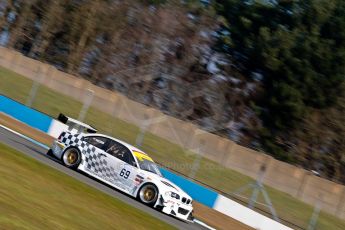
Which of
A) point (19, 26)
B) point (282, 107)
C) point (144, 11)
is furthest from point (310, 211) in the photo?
point (19, 26)

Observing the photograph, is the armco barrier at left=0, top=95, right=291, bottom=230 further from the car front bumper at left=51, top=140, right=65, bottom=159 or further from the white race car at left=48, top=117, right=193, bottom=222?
the car front bumper at left=51, top=140, right=65, bottom=159

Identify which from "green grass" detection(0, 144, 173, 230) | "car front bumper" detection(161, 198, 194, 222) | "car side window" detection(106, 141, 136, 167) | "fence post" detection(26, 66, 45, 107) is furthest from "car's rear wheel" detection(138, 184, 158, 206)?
"fence post" detection(26, 66, 45, 107)

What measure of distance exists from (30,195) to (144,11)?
43.0 m

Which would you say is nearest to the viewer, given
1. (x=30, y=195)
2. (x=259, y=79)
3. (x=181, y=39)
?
(x=30, y=195)

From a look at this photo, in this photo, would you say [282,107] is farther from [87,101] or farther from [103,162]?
[103,162]

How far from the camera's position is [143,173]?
1639cm

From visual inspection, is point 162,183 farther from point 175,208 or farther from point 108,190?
point 108,190

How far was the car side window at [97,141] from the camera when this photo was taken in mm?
17297

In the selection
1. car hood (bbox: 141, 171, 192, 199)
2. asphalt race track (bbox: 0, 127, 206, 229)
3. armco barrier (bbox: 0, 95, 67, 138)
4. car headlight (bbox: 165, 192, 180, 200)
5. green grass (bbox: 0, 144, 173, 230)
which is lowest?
green grass (bbox: 0, 144, 173, 230)

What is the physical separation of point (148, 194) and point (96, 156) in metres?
1.75

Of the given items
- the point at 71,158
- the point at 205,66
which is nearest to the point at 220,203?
the point at 71,158

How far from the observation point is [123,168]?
54.4 feet

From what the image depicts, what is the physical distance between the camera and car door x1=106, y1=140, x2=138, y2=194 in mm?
16438

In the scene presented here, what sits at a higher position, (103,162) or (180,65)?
(180,65)
